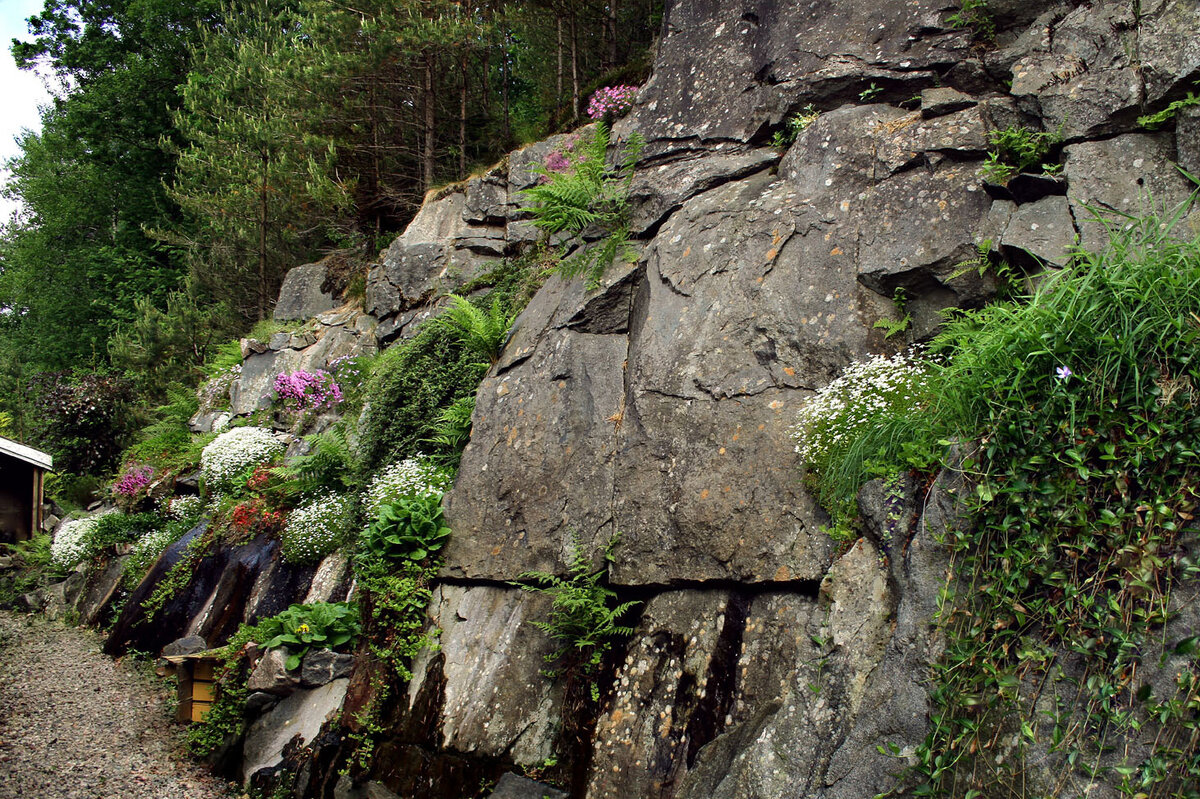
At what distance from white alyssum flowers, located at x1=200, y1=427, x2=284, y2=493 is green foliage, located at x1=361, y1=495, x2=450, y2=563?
5.55 m

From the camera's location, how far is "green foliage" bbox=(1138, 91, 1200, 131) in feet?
15.6

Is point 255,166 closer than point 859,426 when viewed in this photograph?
No

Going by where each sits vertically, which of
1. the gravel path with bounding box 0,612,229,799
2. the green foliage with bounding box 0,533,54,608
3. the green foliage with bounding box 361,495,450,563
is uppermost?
Result: the green foliage with bounding box 361,495,450,563

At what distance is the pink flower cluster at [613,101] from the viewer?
10453 mm

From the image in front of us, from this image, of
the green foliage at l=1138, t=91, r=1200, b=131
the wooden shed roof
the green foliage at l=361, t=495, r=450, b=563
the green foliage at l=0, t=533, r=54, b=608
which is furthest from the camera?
the wooden shed roof

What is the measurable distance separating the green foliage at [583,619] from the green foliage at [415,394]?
3149 mm

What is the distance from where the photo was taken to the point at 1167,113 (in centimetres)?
495

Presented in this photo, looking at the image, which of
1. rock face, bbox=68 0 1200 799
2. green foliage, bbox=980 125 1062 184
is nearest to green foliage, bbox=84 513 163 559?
rock face, bbox=68 0 1200 799

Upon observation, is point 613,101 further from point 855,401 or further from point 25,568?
point 25,568

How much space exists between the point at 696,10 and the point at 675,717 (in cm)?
788

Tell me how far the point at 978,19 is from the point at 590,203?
4.10 metres

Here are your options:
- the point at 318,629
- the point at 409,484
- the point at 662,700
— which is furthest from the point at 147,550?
the point at 662,700

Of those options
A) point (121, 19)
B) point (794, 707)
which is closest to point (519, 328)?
point (794, 707)

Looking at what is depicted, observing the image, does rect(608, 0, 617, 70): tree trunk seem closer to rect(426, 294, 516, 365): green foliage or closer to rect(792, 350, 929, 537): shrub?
rect(426, 294, 516, 365): green foliage
